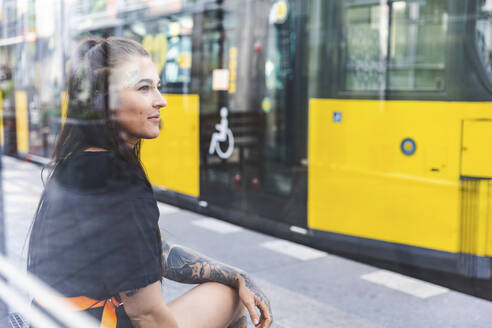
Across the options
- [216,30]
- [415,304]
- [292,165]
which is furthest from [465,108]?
[216,30]

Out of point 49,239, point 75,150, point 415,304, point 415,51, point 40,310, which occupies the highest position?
point 415,51

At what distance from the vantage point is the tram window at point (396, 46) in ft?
13.9

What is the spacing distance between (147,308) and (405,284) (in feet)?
9.60

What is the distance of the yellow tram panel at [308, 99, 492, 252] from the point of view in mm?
4199

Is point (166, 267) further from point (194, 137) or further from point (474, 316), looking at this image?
point (194, 137)

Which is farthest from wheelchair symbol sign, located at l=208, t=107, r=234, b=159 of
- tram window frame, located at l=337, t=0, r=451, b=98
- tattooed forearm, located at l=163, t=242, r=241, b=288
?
tattooed forearm, located at l=163, t=242, r=241, b=288

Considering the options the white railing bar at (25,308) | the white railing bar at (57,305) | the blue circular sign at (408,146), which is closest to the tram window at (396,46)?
the blue circular sign at (408,146)

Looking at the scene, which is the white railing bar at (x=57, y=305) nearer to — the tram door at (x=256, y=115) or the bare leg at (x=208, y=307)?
the bare leg at (x=208, y=307)

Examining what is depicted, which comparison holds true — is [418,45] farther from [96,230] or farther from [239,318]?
[96,230]

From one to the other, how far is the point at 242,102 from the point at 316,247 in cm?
162

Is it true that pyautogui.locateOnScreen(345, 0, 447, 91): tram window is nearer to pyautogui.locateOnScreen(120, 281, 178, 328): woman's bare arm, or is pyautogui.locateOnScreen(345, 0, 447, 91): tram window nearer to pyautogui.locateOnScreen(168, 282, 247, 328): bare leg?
pyautogui.locateOnScreen(168, 282, 247, 328): bare leg

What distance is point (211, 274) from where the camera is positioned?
6.95ft

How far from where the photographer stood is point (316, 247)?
205 inches

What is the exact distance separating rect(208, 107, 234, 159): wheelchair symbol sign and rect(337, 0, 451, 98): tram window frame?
1.62m
